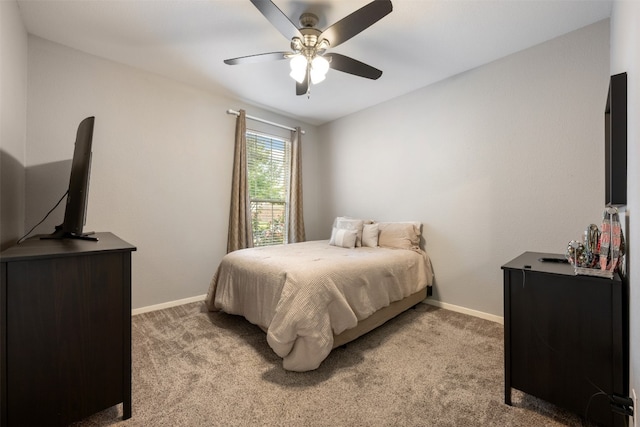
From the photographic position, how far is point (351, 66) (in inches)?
84.6

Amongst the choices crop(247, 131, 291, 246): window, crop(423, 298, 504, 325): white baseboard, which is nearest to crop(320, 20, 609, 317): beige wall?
crop(423, 298, 504, 325): white baseboard

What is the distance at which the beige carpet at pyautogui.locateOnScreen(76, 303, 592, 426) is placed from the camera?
54.7 inches

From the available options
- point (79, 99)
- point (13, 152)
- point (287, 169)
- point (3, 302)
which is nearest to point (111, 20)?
point (79, 99)

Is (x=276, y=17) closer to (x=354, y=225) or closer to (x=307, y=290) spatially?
(x=307, y=290)

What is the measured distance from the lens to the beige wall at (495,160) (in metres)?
2.16

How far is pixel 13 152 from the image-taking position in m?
1.88

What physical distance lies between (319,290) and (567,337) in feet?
Result: 4.36

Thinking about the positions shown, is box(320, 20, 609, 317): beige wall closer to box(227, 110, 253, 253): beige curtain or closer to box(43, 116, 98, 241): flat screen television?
box(227, 110, 253, 253): beige curtain

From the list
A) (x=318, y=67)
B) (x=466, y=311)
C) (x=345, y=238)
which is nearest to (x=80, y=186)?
(x=318, y=67)

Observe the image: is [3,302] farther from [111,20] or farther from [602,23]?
[602,23]

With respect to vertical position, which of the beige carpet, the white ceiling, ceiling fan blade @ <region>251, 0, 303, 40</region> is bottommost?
the beige carpet

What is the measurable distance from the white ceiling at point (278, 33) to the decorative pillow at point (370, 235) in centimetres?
166

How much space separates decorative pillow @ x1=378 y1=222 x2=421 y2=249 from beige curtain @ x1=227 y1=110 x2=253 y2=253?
171 cm

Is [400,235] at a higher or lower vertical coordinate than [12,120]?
lower
